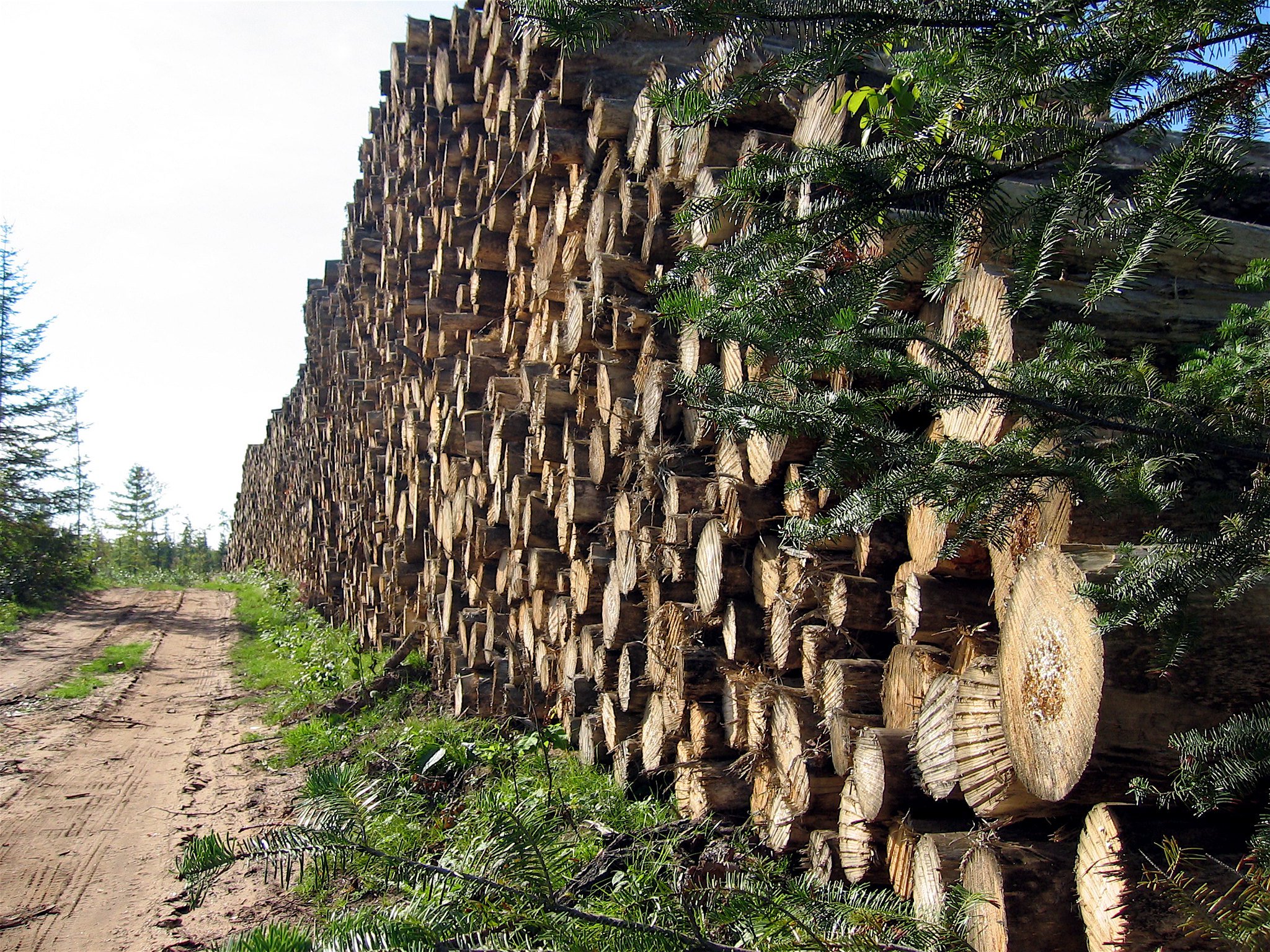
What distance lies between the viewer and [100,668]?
918 cm

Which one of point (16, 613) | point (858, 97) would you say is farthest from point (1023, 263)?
point (16, 613)

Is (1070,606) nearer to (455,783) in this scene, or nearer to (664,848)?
(664,848)

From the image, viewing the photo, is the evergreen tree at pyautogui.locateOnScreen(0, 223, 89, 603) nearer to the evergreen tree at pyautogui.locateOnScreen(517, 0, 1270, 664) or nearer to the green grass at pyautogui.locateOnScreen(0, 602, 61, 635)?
the green grass at pyautogui.locateOnScreen(0, 602, 61, 635)

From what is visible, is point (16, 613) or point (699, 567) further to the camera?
point (16, 613)

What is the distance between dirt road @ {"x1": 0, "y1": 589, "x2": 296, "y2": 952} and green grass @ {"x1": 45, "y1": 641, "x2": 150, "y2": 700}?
128mm

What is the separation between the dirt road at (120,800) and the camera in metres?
3.53

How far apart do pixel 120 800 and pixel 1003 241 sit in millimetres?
5346

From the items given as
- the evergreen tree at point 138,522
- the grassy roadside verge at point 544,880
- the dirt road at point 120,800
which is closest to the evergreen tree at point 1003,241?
the grassy roadside verge at point 544,880

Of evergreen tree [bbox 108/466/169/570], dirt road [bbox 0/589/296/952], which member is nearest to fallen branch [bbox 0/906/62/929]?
dirt road [bbox 0/589/296/952]

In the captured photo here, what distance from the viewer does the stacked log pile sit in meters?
1.61

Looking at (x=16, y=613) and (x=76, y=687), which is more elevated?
(x=16, y=613)

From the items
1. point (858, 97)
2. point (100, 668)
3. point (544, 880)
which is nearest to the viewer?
point (544, 880)

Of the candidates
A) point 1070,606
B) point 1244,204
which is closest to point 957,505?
point 1070,606

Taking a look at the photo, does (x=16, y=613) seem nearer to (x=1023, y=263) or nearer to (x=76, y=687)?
(x=76, y=687)
